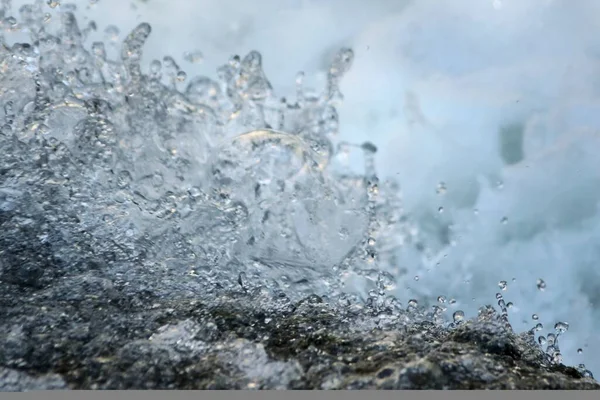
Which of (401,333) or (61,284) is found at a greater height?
(401,333)

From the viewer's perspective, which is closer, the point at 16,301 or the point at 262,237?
the point at 16,301

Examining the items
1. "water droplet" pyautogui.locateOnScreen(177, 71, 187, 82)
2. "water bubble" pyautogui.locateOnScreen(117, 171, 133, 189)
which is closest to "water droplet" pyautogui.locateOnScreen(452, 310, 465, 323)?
"water bubble" pyautogui.locateOnScreen(117, 171, 133, 189)

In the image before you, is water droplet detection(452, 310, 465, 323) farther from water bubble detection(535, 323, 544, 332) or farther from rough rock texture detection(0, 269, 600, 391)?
water bubble detection(535, 323, 544, 332)

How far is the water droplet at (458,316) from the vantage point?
5.96ft

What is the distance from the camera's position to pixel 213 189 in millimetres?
2508

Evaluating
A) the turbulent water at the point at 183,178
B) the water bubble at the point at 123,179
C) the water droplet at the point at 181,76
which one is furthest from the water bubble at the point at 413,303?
the water droplet at the point at 181,76

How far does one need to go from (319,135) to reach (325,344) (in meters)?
1.41

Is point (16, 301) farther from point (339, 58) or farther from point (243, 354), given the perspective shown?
point (339, 58)

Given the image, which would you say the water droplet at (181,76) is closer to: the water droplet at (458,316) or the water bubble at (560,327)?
the water droplet at (458,316)

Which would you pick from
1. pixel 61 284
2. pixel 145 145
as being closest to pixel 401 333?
pixel 61 284

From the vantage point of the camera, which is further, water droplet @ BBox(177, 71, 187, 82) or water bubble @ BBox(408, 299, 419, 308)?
water droplet @ BBox(177, 71, 187, 82)

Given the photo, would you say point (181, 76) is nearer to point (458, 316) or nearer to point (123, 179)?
point (123, 179)

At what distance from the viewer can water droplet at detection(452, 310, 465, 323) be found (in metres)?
1.82

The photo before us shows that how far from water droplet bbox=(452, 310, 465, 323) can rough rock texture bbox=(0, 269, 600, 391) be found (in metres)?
0.09
